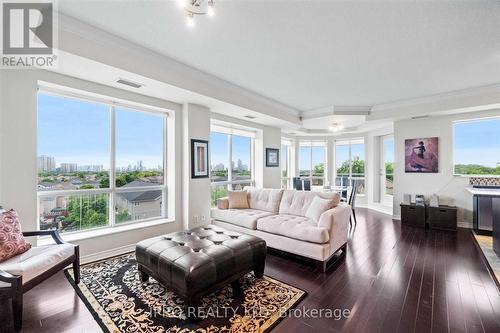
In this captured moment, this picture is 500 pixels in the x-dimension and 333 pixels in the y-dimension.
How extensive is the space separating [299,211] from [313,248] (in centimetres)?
103

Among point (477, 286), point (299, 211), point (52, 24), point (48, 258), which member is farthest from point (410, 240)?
point (52, 24)

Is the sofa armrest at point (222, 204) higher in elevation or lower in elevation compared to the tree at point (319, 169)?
lower

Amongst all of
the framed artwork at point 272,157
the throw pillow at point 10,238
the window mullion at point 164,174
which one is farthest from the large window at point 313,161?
the throw pillow at point 10,238

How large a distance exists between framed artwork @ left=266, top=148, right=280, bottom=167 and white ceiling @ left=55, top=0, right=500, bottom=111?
2.71 m

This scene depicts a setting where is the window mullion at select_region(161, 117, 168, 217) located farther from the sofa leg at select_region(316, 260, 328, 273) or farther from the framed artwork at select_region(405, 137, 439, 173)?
the framed artwork at select_region(405, 137, 439, 173)

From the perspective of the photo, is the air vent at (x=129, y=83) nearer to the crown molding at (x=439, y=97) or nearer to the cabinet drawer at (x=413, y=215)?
the crown molding at (x=439, y=97)

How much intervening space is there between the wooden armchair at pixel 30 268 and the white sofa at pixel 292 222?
233cm

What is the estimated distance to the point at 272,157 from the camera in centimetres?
666

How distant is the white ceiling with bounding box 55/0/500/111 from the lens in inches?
84.4

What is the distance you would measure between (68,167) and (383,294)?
14.4 feet

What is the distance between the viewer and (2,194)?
2.58 meters

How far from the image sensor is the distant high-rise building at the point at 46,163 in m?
3.04

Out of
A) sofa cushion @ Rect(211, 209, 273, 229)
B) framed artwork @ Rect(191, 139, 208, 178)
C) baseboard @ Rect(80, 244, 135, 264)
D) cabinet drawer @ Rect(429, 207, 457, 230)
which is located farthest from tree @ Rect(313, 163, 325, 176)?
baseboard @ Rect(80, 244, 135, 264)

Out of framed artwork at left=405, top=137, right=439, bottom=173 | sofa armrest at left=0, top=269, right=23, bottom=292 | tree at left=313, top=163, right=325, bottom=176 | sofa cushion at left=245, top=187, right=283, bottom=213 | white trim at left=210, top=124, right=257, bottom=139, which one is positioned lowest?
sofa armrest at left=0, top=269, right=23, bottom=292
